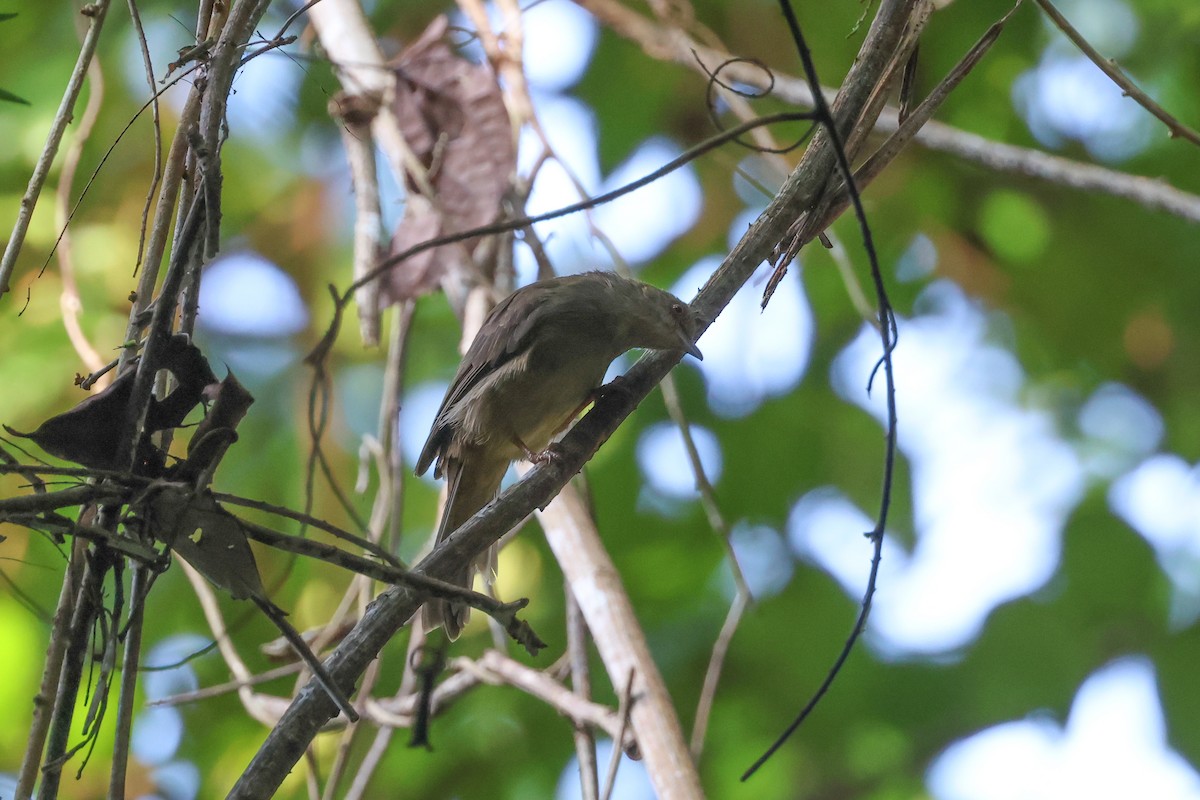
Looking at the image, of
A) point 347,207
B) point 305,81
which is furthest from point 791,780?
point 305,81

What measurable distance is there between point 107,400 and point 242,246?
4.54 m

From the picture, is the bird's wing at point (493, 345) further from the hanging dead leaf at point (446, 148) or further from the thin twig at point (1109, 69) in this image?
the thin twig at point (1109, 69)

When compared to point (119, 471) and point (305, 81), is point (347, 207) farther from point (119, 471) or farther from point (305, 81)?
point (119, 471)

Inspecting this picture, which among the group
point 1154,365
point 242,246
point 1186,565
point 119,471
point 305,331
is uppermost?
point 242,246

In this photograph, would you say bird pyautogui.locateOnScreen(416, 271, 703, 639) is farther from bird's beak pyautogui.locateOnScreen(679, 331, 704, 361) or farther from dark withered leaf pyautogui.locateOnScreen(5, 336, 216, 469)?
A: dark withered leaf pyautogui.locateOnScreen(5, 336, 216, 469)

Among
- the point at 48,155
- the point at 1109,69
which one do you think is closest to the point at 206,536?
the point at 48,155

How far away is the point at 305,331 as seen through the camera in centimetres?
598

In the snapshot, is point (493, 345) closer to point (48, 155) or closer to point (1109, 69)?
point (48, 155)

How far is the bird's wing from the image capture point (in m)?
4.14

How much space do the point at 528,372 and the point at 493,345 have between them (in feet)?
0.63

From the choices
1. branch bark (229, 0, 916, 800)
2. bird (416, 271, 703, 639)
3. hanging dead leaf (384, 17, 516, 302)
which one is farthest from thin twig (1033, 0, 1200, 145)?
hanging dead leaf (384, 17, 516, 302)

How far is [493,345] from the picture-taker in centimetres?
417

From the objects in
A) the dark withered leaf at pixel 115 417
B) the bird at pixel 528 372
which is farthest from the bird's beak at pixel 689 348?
the dark withered leaf at pixel 115 417

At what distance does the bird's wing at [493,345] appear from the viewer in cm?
414
